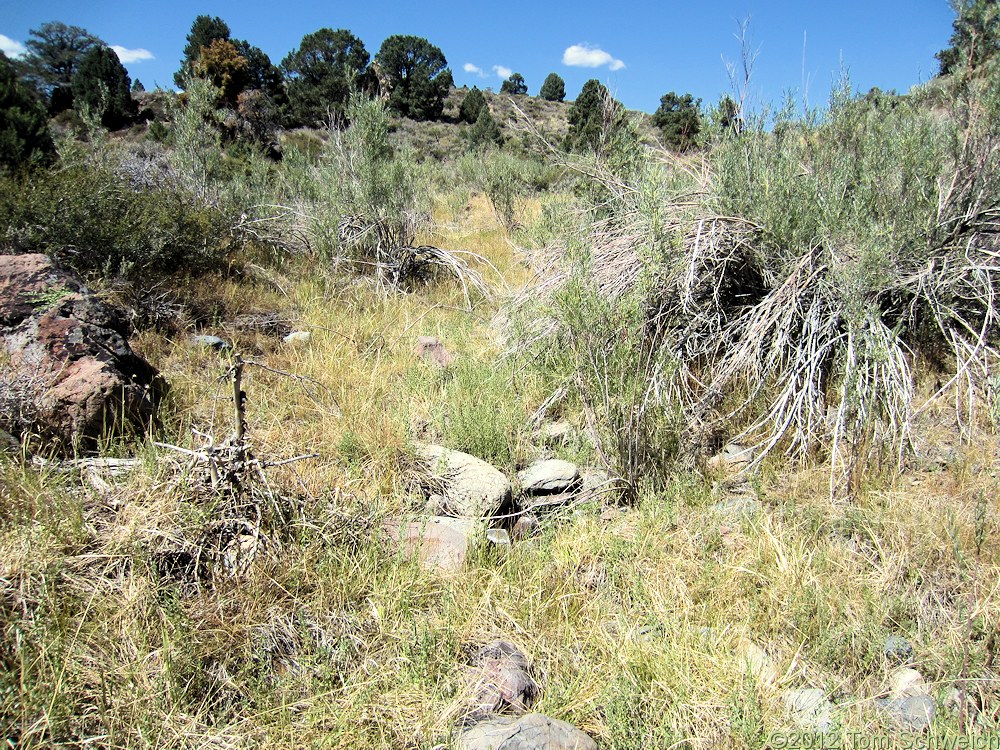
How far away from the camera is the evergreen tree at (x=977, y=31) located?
11.3ft

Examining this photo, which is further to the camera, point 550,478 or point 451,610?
point 550,478

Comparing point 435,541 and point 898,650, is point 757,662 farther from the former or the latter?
point 435,541

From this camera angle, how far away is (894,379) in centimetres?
272

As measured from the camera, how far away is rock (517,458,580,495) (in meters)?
2.86

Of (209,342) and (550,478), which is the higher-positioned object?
(209,342)

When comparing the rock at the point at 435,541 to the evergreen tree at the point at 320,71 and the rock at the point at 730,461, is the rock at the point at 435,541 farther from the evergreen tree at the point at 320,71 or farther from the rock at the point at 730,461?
the evergreen tree at the point at 320,71

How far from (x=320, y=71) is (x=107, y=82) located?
967 centimetres

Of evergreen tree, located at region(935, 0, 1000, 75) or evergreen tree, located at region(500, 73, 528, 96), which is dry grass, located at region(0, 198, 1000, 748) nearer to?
evergreen tree, located at region(935, 0, 1000, 75)

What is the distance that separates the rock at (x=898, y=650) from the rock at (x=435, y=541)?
1432mm

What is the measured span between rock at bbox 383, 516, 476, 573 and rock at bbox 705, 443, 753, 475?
49.3 inches

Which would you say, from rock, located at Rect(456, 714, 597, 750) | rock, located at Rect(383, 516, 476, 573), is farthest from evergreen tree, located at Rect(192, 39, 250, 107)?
rock, located at Rect(456, 714, 597, 750)

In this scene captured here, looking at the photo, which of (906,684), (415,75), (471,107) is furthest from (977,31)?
(415,75)

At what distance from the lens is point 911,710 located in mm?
1696

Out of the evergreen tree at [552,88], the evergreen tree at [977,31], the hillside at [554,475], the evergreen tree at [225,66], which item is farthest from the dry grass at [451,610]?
the evergreen tree at [552,88]
